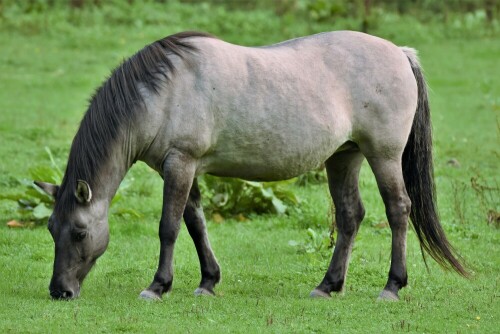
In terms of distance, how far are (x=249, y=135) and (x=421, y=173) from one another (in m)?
1.55

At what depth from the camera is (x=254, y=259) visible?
28.7 feet

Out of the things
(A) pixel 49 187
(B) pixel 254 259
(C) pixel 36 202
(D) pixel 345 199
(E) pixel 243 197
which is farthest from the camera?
(E) pixel 243 197

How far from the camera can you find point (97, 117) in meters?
6.90

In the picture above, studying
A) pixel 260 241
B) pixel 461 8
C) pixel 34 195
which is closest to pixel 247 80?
pixel 260 241

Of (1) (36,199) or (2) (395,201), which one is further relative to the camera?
(1) (36,199)

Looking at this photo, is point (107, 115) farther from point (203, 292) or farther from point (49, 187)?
point (203, 292)

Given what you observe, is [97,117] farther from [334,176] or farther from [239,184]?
[239,184]

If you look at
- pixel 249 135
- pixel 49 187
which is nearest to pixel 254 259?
pixel 249 135

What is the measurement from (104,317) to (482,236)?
4450 mm

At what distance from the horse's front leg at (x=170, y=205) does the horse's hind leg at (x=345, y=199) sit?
4.46 ft

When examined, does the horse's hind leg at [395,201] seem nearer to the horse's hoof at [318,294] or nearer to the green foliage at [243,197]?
the horse's hoof at [318,294]

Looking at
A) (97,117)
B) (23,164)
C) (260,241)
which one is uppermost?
(97,117)

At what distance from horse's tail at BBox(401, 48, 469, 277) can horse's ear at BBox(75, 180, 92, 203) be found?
8.44 ft

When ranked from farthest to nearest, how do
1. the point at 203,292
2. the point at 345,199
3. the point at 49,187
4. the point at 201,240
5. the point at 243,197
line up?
the point at 243,197, the point at 345,199, the point at 201,240, the point at 203,292, the point at 49,187
